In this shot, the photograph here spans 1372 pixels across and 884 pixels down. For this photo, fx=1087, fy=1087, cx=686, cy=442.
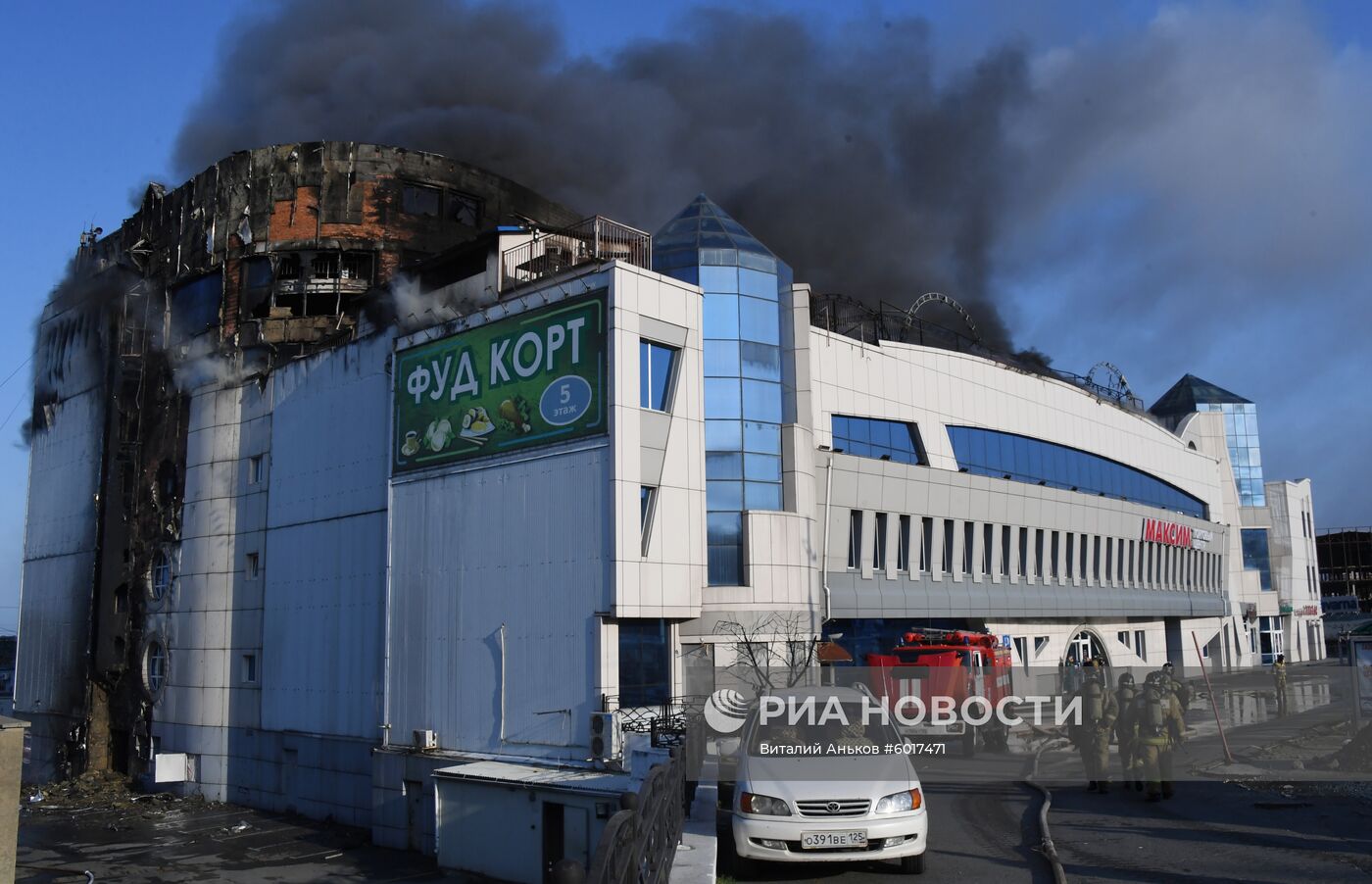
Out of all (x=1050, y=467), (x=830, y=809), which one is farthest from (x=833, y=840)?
(x=1050, y=467)

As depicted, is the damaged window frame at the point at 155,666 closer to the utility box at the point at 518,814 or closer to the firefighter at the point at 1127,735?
the utility box at the point at 518,814

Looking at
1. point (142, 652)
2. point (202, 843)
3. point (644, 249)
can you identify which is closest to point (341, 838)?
point (202, 843)

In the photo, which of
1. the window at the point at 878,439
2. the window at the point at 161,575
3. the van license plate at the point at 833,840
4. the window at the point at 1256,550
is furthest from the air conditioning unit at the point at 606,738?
the window at the point at 1256,550

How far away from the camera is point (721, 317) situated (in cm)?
2659

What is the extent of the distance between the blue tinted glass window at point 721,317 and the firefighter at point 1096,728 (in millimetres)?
11902

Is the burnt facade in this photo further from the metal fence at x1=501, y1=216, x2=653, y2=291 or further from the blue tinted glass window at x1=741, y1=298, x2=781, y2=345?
the blue tinted glass window at x1=741, y1=298, x2=781, y2=345

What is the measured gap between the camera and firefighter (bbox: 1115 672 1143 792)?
1566 cm

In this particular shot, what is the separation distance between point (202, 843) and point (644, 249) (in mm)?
18652

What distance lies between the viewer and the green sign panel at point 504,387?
2261 centimetres

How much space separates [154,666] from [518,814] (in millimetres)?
21386

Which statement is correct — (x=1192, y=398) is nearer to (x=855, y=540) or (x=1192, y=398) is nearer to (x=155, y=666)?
(x=855, y=540)

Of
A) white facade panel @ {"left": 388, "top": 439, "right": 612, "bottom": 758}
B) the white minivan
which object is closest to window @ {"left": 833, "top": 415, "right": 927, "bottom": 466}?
white facade panel @ {"left": 388, "top": 439, "right": 612, "bottom": 758}

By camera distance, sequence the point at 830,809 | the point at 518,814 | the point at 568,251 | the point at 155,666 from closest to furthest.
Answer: the point at 830,809
the point at 518,814
the point at 568,251
the point at 155,666

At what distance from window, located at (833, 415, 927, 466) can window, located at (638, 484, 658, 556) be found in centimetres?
1063
